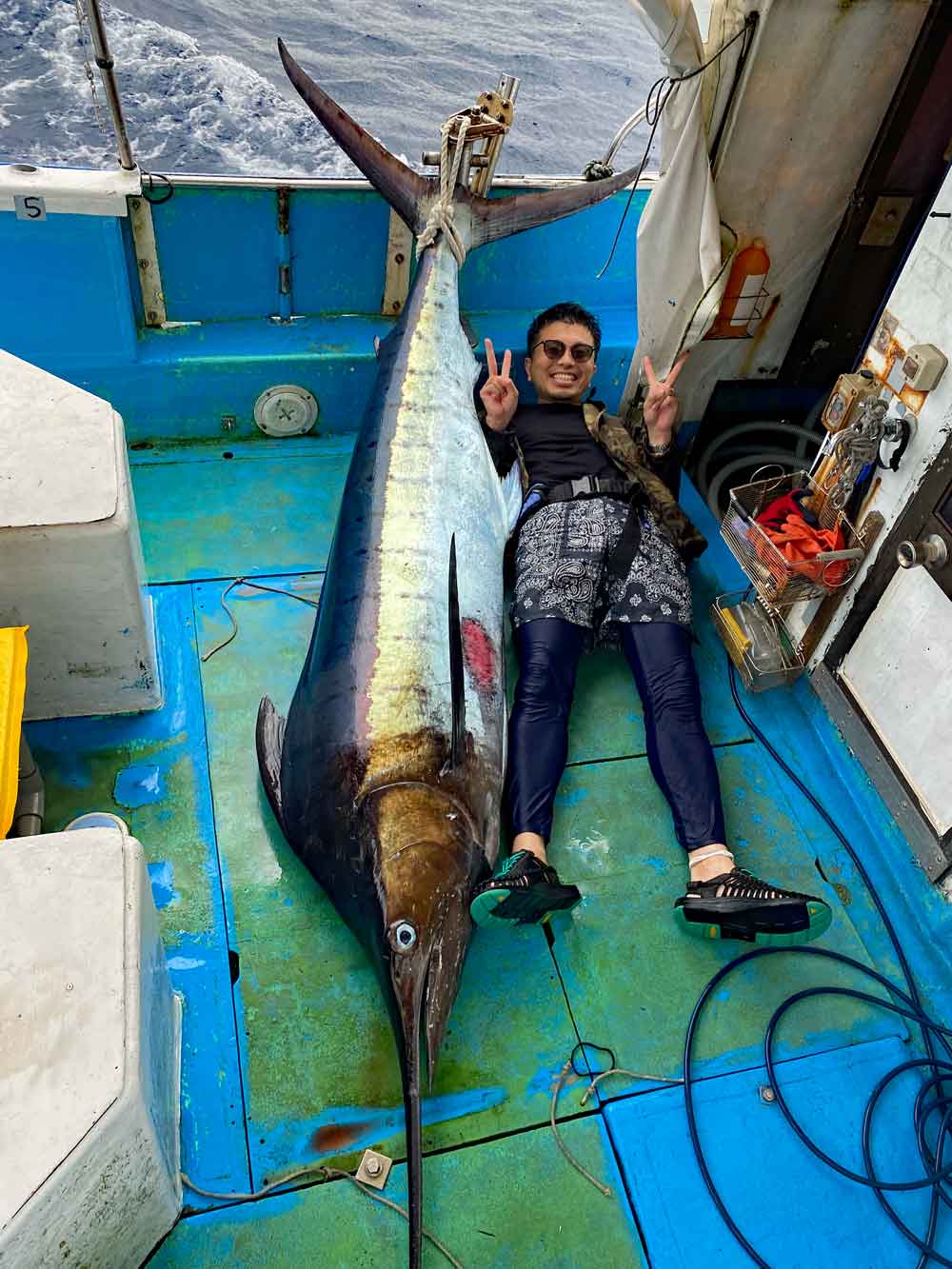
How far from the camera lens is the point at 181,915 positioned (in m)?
2.18

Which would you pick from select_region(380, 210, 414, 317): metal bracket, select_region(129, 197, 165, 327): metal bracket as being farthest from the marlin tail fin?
select_region(129, 197, 165, 327): metal bracket

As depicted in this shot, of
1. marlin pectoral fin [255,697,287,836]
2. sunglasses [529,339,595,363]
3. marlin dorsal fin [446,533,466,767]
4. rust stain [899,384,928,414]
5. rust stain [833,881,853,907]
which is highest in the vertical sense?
rust stain [899,384,928,414]

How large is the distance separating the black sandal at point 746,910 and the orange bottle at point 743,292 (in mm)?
2161

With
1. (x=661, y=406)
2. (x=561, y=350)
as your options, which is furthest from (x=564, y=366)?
(x=661, y=406)

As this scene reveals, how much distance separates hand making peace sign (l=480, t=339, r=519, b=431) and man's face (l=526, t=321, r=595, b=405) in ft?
0.67

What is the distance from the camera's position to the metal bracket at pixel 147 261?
10.7 feet

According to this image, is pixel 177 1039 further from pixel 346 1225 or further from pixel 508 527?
pixel 508 527

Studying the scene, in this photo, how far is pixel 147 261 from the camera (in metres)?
3.40

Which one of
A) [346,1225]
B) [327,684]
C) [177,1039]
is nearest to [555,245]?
[327,684]

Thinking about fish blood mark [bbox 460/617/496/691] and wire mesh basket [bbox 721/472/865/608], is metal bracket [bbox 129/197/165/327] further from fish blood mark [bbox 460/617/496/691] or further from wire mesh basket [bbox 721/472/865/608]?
wire mesh basket [bbox 721/472/865/608]

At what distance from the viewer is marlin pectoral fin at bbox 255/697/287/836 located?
233cm

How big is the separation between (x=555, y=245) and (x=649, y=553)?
5.80 feet

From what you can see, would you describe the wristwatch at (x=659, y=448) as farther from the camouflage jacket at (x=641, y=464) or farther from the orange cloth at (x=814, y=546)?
the orange cloth at (x=814, y=546)

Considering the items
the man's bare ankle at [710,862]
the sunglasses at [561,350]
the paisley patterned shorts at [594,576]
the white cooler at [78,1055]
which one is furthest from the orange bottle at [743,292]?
the white cooler at [78,1055]
